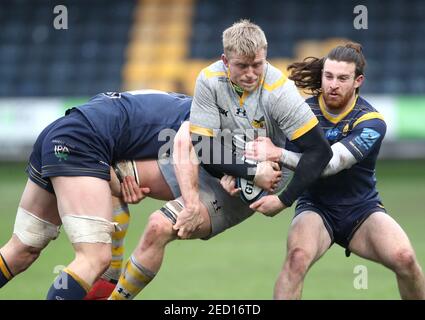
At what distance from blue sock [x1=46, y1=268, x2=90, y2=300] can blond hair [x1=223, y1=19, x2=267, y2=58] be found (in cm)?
160

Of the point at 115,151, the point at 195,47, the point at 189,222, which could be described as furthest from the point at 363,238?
the point at 195,47

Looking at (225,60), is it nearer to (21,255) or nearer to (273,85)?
(273,85)

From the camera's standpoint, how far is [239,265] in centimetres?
862

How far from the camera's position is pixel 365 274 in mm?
7496

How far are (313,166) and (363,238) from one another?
0.75 meters

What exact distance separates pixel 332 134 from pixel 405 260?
3.08 feet

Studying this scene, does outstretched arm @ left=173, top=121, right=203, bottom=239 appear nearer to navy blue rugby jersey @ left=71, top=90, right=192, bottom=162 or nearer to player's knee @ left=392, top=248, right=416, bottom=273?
navy blue rugby jersey @ left=71, top=90, right=192, bottom=162

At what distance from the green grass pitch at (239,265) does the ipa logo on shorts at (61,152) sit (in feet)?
6.35

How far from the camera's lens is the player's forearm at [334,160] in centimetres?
538

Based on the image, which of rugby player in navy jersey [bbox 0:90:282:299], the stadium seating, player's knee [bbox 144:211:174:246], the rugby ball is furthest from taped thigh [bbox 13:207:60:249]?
the stadium seating

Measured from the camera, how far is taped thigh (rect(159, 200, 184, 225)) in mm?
5391

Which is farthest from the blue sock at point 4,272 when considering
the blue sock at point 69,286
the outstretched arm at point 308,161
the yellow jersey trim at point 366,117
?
the yellow jersey trim at point 366,117

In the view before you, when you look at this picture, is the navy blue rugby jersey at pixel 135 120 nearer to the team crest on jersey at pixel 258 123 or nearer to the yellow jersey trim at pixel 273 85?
the team crest on jersey at pixel 258 123
